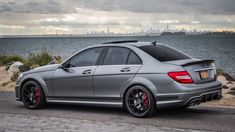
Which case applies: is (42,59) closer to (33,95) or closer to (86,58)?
(33,95)

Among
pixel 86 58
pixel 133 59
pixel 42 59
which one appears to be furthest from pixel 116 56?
pixel 42 59

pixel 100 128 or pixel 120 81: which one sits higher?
pixel 120 81

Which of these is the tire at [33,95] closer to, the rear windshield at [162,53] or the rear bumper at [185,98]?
the rear windshield at [162,53]

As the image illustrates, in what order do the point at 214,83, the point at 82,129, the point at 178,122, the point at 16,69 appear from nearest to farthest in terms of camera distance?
1. the point at 82,129
2. the point at 178,122
3. the point at 214,83
4. the point at 16,69

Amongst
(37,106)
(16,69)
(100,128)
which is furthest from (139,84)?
(16,69)

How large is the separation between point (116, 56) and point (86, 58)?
31.0 inches

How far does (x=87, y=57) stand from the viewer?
407 inches

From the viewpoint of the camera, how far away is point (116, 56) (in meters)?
9.92

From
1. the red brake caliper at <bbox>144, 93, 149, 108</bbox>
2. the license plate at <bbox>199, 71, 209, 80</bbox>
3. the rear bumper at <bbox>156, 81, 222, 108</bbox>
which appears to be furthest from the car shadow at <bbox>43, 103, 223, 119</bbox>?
the license plate at <bbox>199, 71, 209, 80</bbox>

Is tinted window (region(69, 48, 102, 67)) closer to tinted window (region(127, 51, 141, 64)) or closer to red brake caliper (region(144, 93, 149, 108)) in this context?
tinted window (region(127, 51, 141, 64))

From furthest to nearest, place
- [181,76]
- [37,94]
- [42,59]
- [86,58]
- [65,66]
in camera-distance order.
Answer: [42,59], [37,94], [65,66], [86,58], [181,76]

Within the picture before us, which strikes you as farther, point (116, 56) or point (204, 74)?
point (116, 56)

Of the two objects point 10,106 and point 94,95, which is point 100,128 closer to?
point 94,95

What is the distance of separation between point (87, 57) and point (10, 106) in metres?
2.56
